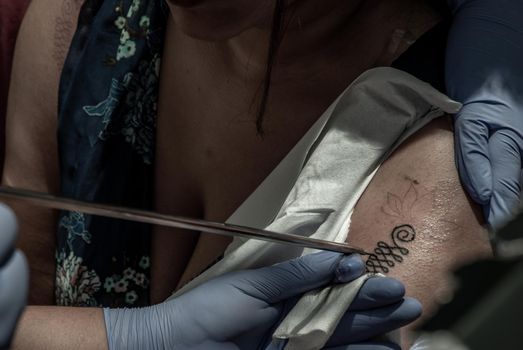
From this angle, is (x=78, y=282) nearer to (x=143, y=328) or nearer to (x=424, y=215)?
(x=143, y=328)

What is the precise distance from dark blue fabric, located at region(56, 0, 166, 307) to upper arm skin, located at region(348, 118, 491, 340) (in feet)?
1.80

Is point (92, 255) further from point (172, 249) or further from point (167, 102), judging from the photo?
point (167, 102)

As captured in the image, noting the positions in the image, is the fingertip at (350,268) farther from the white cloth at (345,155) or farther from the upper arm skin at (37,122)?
the upper arm skin at (37,122)

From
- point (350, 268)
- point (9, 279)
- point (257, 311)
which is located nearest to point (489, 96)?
point (350, 268)

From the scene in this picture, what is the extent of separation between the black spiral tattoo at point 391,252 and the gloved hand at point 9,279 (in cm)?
51

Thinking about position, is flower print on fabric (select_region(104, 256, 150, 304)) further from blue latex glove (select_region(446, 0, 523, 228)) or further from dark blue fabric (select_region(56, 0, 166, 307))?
blue latex glove (select_region(446, 0, 523, 228))

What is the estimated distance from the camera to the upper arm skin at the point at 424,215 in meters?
1.06

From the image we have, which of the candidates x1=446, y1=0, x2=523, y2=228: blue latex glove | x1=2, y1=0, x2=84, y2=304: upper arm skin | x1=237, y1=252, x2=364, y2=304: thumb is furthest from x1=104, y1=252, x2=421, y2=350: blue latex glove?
x1=2, y1=0, x2=84, y2=304: upper arm skin

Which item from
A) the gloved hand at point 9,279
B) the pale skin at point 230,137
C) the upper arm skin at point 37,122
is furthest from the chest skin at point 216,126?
the gloved hand at point 9,279

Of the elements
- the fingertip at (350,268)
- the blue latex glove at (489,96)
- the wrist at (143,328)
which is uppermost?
the blue latex glove at (489,96)

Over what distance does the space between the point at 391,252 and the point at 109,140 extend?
638 millimetres

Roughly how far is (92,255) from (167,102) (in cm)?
34

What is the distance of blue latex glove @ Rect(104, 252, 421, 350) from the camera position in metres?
1.04

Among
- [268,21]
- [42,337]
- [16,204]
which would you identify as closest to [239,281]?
[42,337]
